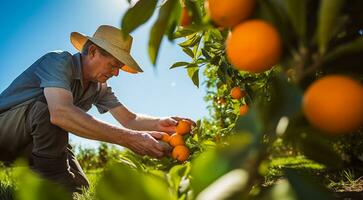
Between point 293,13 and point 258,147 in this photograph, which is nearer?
point 258,147

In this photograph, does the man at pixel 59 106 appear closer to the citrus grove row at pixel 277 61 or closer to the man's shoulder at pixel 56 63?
the man's shoulder at pixel 56 63

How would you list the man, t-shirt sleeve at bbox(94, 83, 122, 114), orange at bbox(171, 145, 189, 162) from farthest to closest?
t-shirt sleeve at bbox(94, 83, 122, 114), the man, orange at bbox(171, 145, 189, 162)

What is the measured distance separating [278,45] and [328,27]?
3.8 inches

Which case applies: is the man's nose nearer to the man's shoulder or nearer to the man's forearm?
the man's shoulder

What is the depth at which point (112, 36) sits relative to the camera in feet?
10.3

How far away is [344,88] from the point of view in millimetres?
606

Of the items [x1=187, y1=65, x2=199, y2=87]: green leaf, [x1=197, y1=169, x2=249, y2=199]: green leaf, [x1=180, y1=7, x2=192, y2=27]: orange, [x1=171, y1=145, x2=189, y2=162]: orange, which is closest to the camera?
[x1=197, y1=169, x2=249, y2=199]: green leaf

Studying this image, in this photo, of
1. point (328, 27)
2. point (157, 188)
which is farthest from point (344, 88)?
point (157, 188)

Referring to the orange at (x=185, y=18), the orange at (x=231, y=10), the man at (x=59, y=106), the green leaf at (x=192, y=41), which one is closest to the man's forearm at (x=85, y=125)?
the man at (x=59, y=106)

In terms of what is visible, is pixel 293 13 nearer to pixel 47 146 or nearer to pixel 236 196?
pixel 236 196

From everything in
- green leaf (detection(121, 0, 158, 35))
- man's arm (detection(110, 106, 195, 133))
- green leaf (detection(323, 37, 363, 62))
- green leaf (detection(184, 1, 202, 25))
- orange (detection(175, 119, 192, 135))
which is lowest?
man's arm (detection(110, 106, 195, 133))

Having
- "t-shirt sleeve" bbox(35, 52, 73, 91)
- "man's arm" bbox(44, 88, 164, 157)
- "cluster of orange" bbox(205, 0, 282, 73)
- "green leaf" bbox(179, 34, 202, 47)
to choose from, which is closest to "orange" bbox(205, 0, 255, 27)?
"cluster of orange" bbox(205, 0, 282, 73)

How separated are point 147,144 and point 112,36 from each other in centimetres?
130

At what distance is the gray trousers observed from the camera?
287 centimetres
